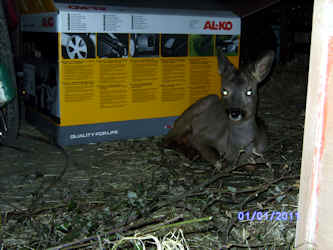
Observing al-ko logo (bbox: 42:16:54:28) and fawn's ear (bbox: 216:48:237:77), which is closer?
fawn's ear (bbox: 216:48:237:77)

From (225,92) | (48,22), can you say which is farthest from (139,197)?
(48,22)

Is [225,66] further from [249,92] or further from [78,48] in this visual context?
[78,48]

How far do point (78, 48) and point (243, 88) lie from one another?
71.1 inches

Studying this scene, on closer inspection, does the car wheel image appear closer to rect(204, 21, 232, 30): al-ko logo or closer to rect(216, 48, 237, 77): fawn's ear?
rect(216, 48, 237, 77): fawn's ear

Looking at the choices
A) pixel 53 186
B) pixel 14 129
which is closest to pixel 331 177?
pixel 53 186

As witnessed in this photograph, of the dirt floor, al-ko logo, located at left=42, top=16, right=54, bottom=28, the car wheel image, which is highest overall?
al-ko logo, located at left=42, top=16, right=54, bottom=28

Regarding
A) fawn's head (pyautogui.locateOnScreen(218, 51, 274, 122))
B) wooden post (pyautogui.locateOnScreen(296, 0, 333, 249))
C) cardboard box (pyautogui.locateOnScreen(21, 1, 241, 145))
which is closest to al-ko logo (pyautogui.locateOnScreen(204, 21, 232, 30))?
cardboard box (pyautogui.locateOnScreen(21, 1, 241, 145))

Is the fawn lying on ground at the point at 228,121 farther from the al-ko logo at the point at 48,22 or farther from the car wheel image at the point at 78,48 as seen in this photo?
the al-ko logo at the point at 48,22

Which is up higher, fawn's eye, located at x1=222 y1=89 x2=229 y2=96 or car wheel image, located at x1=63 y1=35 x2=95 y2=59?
car wheel image, located at x1=63 y1=35 x2=95 y2=59

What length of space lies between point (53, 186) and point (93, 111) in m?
1.43

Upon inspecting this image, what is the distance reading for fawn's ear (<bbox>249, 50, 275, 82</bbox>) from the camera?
4488mm

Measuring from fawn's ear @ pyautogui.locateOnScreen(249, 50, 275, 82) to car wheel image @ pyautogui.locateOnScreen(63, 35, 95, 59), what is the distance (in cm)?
175

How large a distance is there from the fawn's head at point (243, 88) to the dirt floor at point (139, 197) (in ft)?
1.60
